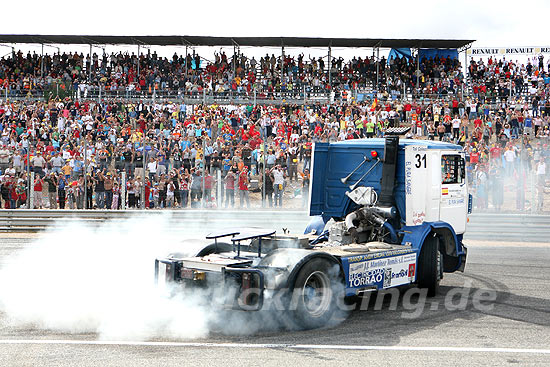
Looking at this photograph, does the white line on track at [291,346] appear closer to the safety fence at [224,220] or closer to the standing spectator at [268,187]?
the safety fence at [224,220]

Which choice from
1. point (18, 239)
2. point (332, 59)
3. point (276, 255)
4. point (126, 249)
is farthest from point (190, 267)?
point (332, 59)

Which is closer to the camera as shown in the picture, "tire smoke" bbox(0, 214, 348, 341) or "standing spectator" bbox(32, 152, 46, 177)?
"tire smoke" bbox(0, 214, 348, 341)

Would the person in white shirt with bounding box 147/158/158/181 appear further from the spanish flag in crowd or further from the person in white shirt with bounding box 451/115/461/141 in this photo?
the person in white shirt with bounding box 451/115/461/141

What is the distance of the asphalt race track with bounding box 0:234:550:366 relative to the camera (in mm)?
6188

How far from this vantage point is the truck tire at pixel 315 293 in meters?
7.25

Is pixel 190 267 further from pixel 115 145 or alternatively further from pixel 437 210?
pixel 115 145

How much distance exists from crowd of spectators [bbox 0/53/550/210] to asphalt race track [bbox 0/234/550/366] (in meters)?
3.70

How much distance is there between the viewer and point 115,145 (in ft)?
77.5

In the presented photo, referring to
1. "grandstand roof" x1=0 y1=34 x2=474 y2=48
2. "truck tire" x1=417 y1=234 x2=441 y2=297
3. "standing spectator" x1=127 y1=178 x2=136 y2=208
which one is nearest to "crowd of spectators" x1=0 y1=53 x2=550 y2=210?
"standing spectator" x1=127 y1=178 x2=136 y2=208

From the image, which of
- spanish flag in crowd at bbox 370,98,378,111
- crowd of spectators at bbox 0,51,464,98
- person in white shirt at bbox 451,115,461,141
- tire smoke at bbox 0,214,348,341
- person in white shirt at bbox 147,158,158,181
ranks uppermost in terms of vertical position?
crowd of spectators at bbox 0,51,464,98

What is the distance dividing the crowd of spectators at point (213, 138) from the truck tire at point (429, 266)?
7.60ft

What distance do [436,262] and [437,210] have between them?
763mm

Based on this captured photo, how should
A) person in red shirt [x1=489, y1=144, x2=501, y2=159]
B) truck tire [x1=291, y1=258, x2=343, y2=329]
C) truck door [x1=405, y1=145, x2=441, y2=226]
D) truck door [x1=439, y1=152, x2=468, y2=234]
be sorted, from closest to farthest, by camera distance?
truck tire [x1=291, y1=258, x2=343, y2=329] → truck door [x1=405, y1=145, x2=441, y2=226] → truck door [x1=439, y1=152, x2=468, y2=234] → person in red shirt [x1=489, y1=144, x2=501, y2=159]

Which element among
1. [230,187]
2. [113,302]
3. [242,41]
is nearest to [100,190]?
[230,187]
